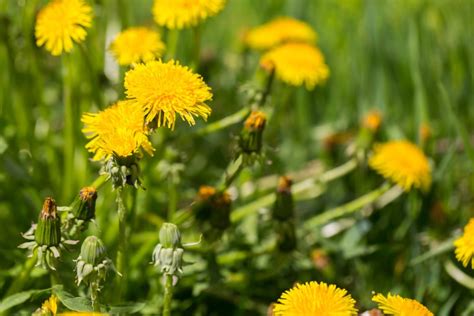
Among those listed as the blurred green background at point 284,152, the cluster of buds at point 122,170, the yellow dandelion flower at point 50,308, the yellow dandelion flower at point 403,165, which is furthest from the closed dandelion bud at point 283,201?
the yellow dandelion flower at point 50,308

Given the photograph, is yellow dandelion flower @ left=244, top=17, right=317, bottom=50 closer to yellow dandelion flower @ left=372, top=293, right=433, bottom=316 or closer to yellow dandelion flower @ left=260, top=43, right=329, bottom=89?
yellow dandelion flower @ left=260, top=43, right=329, bottom=89

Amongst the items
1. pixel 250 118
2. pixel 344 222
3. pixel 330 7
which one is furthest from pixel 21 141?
pixel 330 7

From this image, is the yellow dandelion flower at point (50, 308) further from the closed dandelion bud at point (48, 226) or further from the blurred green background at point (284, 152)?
the blurred green background at point (284, 152)

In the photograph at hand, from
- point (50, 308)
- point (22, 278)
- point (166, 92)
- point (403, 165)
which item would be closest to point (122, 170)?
point (166, 92)

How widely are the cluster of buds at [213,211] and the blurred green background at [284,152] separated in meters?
0.14

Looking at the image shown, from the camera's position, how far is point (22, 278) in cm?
175

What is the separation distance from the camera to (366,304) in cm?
211

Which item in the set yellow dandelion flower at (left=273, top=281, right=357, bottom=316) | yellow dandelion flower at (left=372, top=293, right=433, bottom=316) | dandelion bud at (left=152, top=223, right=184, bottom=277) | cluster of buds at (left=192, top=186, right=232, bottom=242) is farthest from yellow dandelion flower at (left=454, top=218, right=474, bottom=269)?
dandelion bud at (left=152, top=223, right=184, bottom=277)

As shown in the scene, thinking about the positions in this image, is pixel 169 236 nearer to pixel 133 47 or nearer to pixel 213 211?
pixel 213 211

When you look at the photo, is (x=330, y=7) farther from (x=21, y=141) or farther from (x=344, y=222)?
(x=21, y=141)

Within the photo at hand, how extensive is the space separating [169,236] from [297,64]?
3.77 feet

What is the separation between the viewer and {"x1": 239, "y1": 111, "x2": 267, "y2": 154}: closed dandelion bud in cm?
180

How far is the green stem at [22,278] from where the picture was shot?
1714mm

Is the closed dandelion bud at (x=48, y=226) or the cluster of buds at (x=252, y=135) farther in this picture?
the cluster of buds at (x=252, y=135)
